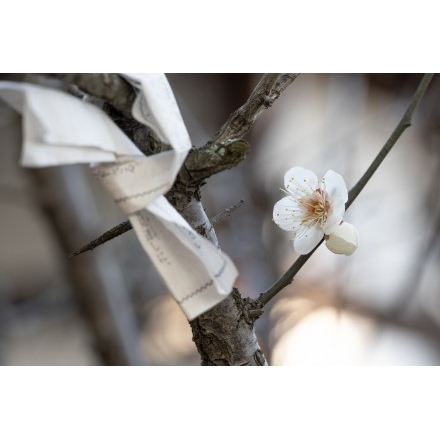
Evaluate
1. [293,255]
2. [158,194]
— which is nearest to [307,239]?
[158,194]

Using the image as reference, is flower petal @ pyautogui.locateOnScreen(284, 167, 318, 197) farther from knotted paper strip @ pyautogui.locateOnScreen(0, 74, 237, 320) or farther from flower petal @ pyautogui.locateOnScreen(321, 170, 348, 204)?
knotted paper strip @ pyautogui.locateOnScreen(0, 74, 237, 320)

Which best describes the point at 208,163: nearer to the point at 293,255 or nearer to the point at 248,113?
the point at 248,113

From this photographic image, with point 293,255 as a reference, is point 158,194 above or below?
above

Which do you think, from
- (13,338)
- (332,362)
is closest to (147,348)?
(13,338)

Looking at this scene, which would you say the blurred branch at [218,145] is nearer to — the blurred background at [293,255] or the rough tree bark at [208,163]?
the rough tree bark at [208,163]

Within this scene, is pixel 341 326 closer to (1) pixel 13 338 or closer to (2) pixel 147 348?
(2) pixel 147 348

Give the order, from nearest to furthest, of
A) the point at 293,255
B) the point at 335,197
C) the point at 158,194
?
the point at 158,194, the point at 335,197, the point at 293,255

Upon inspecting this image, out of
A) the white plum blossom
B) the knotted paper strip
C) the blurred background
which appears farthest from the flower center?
the blurred background
